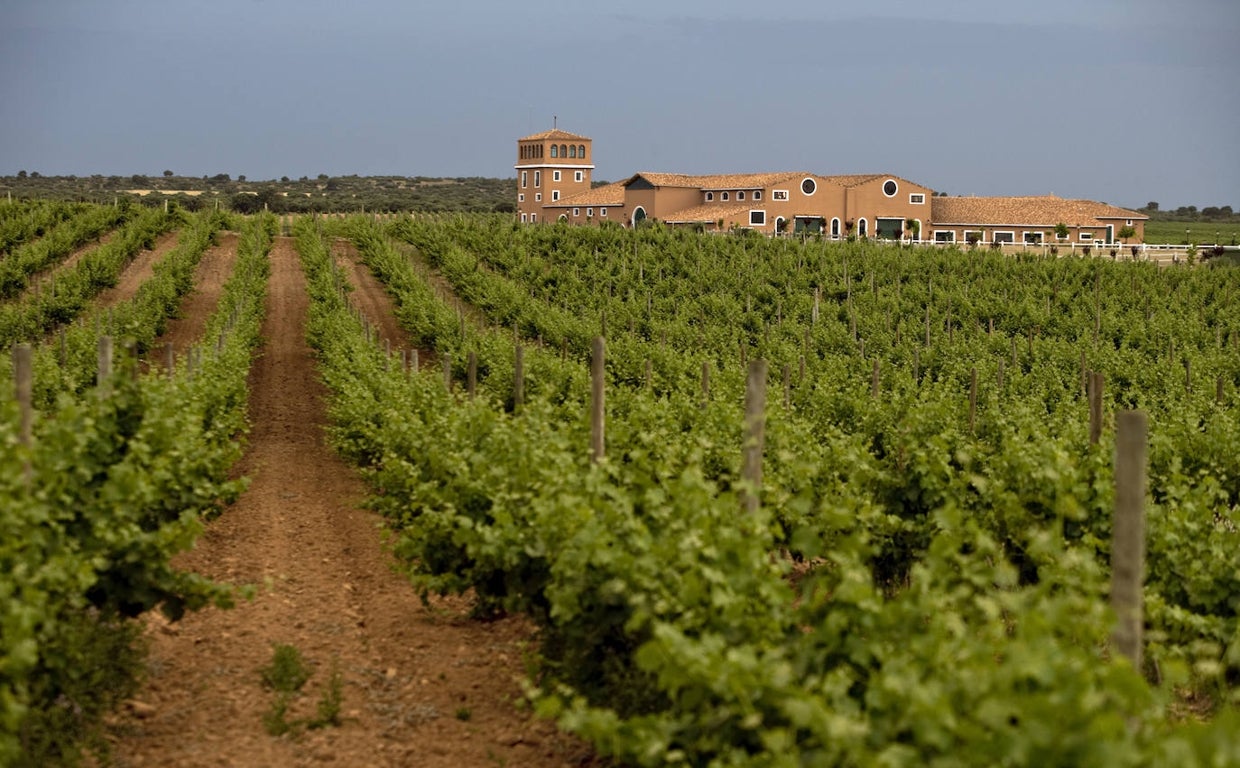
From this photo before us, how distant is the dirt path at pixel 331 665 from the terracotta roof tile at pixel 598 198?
64297 millimetres

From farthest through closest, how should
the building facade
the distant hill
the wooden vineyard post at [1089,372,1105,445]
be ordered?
the distant hill, the building facade, the wooden vineyard post at [1089,372,1105,445]

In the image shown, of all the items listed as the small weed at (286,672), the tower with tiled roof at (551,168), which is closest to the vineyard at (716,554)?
the small weed at (286,672)

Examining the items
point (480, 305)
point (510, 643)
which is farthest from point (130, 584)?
point (480, 305)

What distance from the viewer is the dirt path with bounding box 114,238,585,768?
24.5 ft

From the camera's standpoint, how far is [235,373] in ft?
65.7

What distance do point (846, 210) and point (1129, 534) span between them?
66344 millimetres

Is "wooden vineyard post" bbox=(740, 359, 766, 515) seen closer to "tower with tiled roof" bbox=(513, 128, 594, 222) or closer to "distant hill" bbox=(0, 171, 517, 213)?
"tower with tiled roof" bbox=(513, 128, 594, 222)

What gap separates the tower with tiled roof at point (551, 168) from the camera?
291 ft

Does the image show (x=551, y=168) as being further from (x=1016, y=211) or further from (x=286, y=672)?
(x=286, y=672)

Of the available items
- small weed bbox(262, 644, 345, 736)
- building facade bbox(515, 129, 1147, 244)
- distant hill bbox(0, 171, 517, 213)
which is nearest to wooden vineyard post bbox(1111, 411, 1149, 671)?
small weed bbox(262, 644, 345, 736)

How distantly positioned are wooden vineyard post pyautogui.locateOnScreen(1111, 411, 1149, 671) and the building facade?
5944 cm

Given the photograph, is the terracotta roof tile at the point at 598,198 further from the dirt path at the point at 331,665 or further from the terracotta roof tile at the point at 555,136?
the dirt path at the point at 331,665

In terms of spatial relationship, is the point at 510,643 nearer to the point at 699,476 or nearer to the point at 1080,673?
the point at 699,476

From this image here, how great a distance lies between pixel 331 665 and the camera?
352 inches
